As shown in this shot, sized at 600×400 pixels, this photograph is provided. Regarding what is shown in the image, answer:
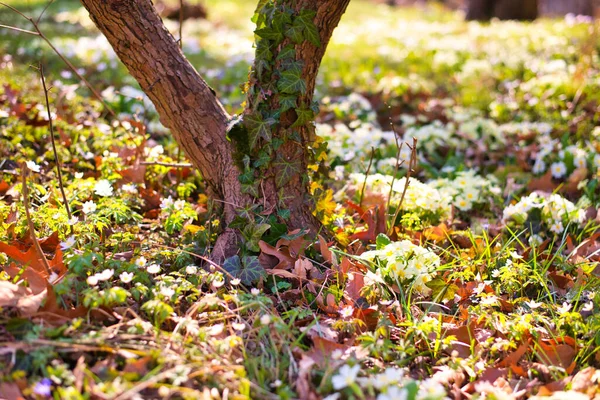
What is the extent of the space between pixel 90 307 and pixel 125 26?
3.82 feet

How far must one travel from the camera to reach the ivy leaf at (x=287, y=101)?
235cm

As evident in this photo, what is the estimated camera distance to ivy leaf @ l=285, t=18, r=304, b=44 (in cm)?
225


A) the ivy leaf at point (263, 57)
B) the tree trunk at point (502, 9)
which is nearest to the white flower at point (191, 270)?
the ivy leaf at point (263, 57)

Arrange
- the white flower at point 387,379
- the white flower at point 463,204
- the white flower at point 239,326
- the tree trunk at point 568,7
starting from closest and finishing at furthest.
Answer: the white flower at point 387,379, the white flower at point 239,326, the white flower at point 463,204, the tree trunk at point 568,7

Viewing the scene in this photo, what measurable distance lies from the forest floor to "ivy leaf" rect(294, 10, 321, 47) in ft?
2.02

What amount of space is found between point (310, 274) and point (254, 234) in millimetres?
297

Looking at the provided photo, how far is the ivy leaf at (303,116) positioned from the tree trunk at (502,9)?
1022 cm

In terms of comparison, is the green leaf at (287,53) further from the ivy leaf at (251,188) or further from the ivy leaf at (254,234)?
the ivy leaf at (254,234)

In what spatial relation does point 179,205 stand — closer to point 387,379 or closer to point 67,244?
point 67,244

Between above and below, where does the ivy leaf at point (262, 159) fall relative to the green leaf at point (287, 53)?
below

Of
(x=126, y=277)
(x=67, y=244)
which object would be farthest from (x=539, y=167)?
(x=67, y=244)

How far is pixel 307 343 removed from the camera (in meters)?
2.03

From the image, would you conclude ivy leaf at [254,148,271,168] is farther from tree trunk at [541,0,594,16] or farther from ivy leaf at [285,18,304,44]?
tree trunk at [541,0,594,16]

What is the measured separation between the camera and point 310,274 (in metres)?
2.36
